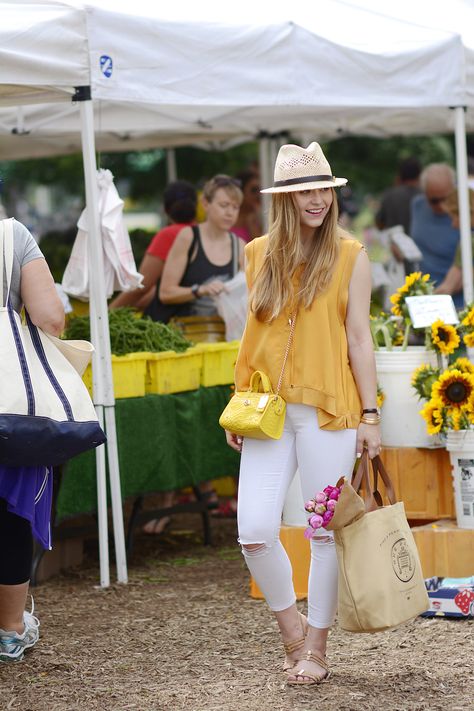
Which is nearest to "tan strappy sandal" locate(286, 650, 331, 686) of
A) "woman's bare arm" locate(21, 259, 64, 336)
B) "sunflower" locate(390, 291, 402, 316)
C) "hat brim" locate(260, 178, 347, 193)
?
"woman's bare arm" locate(21, 259, 64, 336)

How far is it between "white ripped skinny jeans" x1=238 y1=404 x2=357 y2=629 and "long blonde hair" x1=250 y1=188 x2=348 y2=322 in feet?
1.09

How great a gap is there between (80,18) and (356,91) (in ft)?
5.26

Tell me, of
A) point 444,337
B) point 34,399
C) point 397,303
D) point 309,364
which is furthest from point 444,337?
point 34,399

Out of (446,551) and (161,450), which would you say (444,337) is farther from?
(161,450)

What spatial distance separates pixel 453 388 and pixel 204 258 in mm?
2332

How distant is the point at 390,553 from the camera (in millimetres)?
3826

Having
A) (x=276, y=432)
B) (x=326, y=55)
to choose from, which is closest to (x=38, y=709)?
(x=276, y=432)

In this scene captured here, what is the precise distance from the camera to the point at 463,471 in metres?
5.12

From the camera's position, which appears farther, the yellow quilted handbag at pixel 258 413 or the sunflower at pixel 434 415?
the sunflower at pixel 434 415

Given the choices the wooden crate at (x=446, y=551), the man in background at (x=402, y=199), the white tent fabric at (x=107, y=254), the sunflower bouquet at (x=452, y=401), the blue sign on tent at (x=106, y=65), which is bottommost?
the wooden crate at (x=446, y=551)

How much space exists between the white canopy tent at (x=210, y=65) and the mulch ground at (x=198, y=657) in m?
0.38

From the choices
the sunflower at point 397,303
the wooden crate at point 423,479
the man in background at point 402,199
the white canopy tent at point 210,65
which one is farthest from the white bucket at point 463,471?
the man in background at point 402,199

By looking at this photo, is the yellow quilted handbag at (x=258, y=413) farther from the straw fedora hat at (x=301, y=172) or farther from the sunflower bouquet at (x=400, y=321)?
the sunflower bouquet at (x=400, y=321)

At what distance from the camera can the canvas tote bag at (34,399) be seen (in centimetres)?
398
